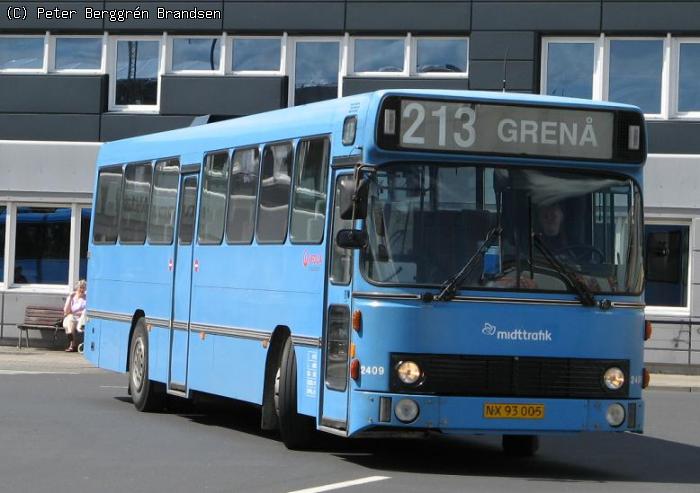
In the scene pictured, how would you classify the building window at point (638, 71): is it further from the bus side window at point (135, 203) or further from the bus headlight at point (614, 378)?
the bus headlight at point (614, 378)

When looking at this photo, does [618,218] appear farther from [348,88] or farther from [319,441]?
[348,88]

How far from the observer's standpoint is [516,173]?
42.0ft

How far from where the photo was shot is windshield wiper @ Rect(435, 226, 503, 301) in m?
12.4

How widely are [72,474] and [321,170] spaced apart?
10.9 feet

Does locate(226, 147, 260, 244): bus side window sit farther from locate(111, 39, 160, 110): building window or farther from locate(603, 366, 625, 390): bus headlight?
locate(111, 39, 160, 110): building window

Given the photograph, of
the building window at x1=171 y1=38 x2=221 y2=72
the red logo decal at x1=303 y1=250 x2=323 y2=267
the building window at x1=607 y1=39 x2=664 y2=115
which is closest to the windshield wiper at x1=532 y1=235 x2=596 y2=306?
the red logo decal at x1=303 y1=250 x2=323 y2=267

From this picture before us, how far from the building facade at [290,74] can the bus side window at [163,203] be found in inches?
486

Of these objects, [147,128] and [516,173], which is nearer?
[516,173]

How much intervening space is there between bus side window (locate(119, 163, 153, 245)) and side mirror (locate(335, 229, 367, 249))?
670cm

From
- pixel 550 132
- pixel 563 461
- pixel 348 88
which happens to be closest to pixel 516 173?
pixel 550 132

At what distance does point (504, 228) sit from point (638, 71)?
62.4 ft

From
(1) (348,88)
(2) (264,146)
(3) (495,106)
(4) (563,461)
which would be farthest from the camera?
(1) (348,88)

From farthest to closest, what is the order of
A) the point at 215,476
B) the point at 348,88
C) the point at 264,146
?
the point at 348,88 → the point at 264,146 → the point at 215,476

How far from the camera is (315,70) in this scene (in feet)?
104
